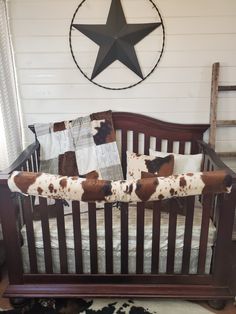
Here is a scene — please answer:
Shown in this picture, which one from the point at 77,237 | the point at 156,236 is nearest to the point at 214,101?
the point at 156,236

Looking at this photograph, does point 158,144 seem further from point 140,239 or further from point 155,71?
point 140,239

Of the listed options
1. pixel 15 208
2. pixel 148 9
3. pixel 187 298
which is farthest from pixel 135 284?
pixel 148 9

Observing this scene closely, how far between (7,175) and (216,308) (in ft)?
4.40

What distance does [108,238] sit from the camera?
4.89 ft

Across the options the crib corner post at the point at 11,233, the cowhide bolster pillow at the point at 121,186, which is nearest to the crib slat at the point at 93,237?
the cowhide bolster pillow at the point at 121,186

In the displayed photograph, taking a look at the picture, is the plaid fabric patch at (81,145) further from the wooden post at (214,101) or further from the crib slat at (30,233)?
the wooden post at (214,101)

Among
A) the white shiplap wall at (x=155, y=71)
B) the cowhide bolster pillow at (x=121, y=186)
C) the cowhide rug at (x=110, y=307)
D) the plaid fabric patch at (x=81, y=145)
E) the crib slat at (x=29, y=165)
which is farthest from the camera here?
the plaid fabric patch at (x=81, y=145)

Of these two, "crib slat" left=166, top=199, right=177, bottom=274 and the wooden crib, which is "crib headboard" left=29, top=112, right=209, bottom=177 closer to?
the wooden crib

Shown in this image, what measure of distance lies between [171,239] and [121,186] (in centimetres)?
45

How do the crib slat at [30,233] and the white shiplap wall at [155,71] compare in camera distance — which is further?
the white shiplap wall at [155,71]

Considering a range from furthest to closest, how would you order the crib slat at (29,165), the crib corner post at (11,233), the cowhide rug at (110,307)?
the crib slat at (29,165) → the cowhide rug at (110,307) → the crib corner post at (11,233)

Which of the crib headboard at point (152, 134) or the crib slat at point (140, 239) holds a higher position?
the crib headboard at point (152, 134)

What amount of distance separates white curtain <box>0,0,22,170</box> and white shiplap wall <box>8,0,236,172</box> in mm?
49

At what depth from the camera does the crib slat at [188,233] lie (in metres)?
1.41
